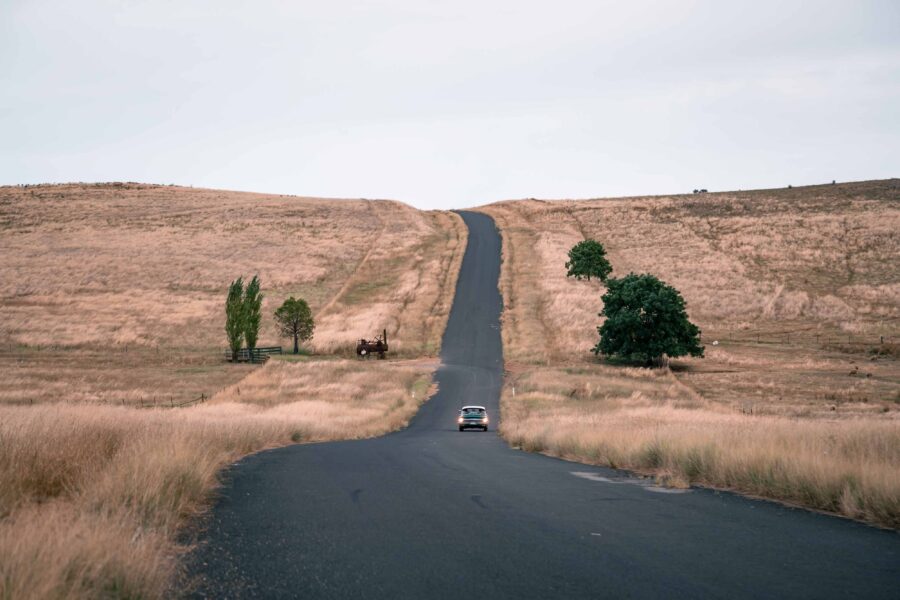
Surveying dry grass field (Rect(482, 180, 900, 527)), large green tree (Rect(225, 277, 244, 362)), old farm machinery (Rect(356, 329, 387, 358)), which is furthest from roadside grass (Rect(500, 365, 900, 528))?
large green tree (Rect(225, 277, 244, 362))

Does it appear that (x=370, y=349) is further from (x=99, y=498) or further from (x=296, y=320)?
(x=99, y=498)

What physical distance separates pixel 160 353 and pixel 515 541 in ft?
213

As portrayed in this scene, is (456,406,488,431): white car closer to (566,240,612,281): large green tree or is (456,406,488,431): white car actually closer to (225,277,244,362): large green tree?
(225,277,244,362): large green tree

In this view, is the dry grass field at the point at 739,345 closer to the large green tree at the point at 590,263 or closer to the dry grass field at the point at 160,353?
the large green tree at the point at 590,263

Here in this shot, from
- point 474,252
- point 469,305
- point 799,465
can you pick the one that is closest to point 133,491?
point 799,465

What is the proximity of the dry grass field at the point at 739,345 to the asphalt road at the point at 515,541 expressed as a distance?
4.73ft

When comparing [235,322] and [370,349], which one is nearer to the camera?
[235,322]

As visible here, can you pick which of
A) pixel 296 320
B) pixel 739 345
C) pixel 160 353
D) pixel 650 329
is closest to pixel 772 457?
pixel 650 329

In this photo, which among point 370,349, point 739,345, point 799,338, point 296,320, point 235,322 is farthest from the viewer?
point 296,320

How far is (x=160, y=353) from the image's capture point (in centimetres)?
6806

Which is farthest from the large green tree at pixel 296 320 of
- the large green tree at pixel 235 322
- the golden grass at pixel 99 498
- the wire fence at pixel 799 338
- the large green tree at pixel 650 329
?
the golden grass at pixel 99 498

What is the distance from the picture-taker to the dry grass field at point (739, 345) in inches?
537

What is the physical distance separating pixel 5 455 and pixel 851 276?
98550 millimetres

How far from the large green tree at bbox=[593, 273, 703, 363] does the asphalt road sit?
48336 millimetres
